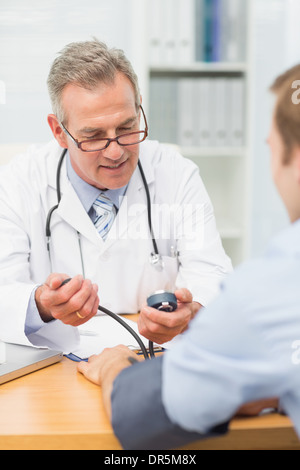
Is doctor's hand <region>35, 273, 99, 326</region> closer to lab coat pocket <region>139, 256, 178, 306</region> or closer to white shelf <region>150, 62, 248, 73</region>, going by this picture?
lab coat pocket <region>139, 256, 178, 306</region>

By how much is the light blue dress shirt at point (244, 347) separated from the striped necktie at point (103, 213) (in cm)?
85

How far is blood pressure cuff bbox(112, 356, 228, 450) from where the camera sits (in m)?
0.69

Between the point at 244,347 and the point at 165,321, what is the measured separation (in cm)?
39

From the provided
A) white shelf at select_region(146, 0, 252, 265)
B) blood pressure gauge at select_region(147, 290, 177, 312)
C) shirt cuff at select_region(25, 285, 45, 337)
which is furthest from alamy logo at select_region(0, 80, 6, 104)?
blood pressure gauge at select_region(147, 290, 177, 312)

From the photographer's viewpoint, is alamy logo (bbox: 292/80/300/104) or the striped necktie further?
the striped necktie

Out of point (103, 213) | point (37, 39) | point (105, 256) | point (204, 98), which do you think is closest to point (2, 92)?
point (37, 39)

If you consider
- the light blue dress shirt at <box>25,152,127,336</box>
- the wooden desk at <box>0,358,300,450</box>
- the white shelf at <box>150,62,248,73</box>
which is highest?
the white shelf at <box>150,62,248,73</box>

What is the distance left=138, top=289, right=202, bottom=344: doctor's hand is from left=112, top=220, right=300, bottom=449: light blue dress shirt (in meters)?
0.31

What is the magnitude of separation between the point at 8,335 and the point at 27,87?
1979mm

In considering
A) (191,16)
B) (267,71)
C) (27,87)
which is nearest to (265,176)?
(267,71)

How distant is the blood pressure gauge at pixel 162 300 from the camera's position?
0.96 metres

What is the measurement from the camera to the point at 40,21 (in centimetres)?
278

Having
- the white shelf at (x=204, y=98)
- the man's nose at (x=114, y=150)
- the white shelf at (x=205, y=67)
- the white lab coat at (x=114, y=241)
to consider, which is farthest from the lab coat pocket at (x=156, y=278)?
the white shelf at (x=205, y=67)

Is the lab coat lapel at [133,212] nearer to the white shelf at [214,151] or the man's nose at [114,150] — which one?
the man's nose at [114,150]
